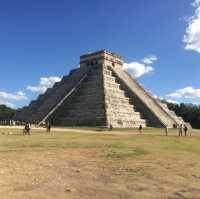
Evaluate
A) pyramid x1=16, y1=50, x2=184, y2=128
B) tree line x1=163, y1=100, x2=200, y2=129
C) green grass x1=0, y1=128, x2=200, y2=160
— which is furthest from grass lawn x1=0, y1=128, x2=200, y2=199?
tree line x1=163, y1=100, x2=200, y2=129

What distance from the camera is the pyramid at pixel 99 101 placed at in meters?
50.8

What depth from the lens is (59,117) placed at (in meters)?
54.9

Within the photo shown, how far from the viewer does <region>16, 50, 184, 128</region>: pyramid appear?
5084 cm

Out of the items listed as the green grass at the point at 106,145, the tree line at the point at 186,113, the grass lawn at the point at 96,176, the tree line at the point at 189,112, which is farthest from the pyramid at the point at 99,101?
the grass lawn at the point at 96,176

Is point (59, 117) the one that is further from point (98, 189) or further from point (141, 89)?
point (98, 189)

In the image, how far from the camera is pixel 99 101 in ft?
171

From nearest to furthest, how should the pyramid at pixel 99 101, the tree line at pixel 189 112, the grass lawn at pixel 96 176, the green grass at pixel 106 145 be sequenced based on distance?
1. the grass lawn at pixel 96 176
2. the green grass at pixel 106 145
3. the pyramid at pixel 99 101
4. the tree line at pixel 189 112

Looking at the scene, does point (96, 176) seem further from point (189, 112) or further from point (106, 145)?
point (189, 112)

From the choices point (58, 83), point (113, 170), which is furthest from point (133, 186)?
point (58, 83)

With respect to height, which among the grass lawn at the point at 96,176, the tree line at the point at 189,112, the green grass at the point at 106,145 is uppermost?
the tree line at the point at 189,112

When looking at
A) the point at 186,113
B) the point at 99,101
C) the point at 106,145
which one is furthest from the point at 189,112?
the point at 106,145

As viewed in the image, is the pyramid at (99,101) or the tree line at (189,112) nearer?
the pyramid at (99,101)

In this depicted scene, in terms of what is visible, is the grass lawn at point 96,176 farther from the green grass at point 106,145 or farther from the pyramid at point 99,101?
the pyramid at point 99,101

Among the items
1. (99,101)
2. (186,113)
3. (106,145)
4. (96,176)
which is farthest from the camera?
(186,113)
